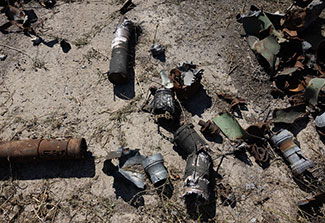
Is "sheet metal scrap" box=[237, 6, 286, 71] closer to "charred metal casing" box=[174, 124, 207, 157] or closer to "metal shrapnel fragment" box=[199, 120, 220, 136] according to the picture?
"metal shrapnel fragment" box=[199, 120, 220, 136]

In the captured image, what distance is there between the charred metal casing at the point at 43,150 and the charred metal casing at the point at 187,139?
146cm

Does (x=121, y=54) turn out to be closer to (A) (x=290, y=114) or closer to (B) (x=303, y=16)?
(A) (x=290, y=114)

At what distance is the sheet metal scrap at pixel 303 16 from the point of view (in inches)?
182

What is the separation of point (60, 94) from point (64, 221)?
2225mm

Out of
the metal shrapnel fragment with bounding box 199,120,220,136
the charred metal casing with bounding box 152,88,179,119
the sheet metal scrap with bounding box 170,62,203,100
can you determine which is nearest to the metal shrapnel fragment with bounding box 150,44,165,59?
the sheet metal scrap with bounding box 170,62,203,100

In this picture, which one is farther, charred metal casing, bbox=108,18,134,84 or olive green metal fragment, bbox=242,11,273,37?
olive green metal fragment, bbox=242,11,273,37

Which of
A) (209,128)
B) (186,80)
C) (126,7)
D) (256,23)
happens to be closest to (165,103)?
(186,80)

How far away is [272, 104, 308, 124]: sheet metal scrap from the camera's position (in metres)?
4.09

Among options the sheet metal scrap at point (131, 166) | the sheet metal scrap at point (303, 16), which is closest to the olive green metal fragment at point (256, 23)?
the sheet metal scrap at point (303, 16)

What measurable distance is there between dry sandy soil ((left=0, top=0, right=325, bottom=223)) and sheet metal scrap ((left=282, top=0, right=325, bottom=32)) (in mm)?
827

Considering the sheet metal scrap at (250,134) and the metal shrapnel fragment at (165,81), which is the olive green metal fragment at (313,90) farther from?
the metal shrapnel fragment at (165,81)

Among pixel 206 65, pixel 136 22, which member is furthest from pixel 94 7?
pixel 206 65

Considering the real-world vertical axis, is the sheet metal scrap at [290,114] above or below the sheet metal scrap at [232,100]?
above

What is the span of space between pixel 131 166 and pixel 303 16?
4145 millimetres
